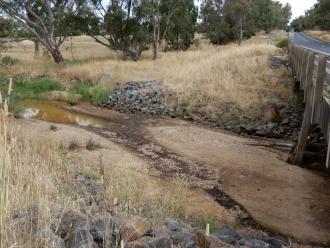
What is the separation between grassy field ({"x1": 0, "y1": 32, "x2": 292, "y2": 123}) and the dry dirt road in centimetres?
268

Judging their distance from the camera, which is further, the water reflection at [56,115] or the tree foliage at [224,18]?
the tree foliage at [224,18]

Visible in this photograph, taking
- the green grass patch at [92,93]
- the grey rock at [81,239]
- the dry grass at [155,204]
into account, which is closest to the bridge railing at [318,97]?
the dry grass at [155,204]

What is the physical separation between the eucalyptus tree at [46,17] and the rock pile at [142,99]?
11.7m

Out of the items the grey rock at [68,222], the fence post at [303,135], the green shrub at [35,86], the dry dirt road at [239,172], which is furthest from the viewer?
the green shrub at [35,86]

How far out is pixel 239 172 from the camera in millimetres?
13078

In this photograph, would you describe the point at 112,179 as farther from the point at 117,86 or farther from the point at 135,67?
the point at 135,67

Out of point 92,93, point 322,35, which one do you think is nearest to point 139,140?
point 92,93

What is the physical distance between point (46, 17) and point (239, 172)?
92.5ft

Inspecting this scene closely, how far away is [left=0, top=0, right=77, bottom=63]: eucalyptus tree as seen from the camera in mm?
33844

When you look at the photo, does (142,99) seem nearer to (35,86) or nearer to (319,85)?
(35,86)

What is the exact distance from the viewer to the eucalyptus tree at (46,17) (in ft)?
111

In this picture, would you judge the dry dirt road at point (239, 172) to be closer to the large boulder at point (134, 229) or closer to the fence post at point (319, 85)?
the fence post at point (319, 85)

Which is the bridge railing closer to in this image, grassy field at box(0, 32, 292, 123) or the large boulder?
the large boulder

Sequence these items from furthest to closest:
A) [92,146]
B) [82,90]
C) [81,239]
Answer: [82,90] → [92,146] → [81,239]
